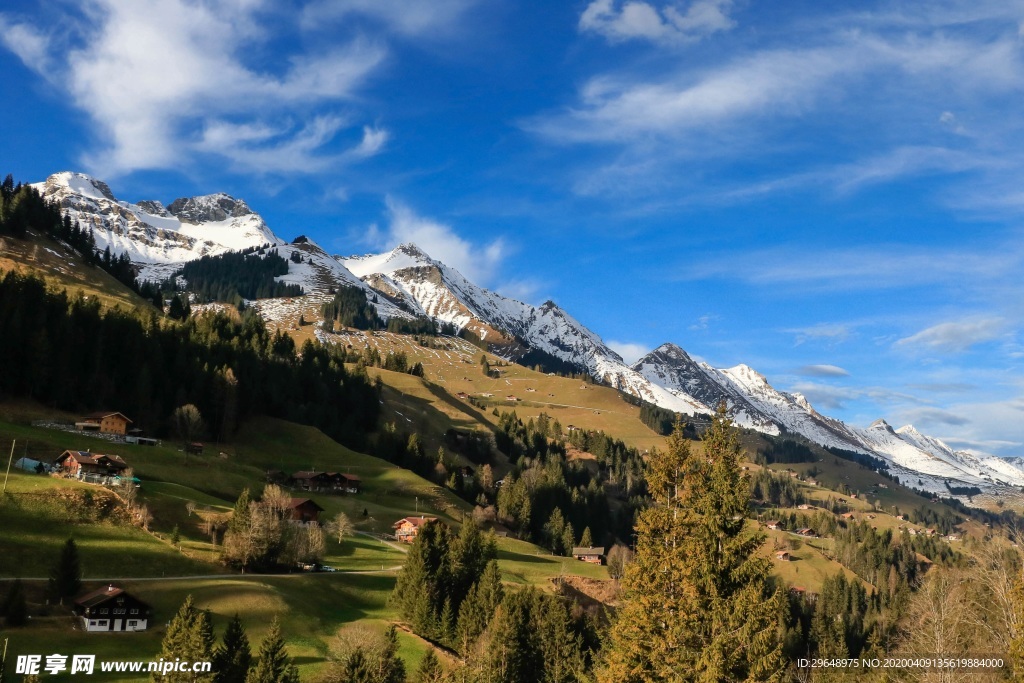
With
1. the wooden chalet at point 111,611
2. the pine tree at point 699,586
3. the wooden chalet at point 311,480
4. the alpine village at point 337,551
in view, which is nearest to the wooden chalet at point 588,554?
the alpine village at point 337,551

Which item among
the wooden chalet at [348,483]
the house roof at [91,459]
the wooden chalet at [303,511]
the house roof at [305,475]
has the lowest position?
the wooden chalet at [303,511]

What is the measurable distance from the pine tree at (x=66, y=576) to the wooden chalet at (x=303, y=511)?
40.9 metres

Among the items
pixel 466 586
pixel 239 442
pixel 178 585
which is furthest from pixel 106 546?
pixel 239 442

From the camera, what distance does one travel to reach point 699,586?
32.6 m

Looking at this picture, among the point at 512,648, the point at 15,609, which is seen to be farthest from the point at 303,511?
the point at 15,609

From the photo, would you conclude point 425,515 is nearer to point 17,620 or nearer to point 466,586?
point 466,586

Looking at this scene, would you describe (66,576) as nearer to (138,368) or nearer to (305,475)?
(305,475)

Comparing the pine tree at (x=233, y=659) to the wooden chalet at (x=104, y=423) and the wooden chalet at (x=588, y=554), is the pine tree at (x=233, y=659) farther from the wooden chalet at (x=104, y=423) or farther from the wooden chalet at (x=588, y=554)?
the wooden chalet at (x=588, y=554)

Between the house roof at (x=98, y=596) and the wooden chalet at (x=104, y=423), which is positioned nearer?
the house roof at (x=98, y=596)

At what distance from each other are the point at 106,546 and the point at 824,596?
16173 cm

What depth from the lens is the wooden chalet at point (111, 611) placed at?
6144 centimetres

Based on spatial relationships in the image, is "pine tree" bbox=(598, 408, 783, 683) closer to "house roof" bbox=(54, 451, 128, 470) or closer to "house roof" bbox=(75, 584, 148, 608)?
"house roof" bbox=(75, 584, 148, 608)

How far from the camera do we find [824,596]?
17950cm

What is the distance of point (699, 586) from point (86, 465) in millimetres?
85881
